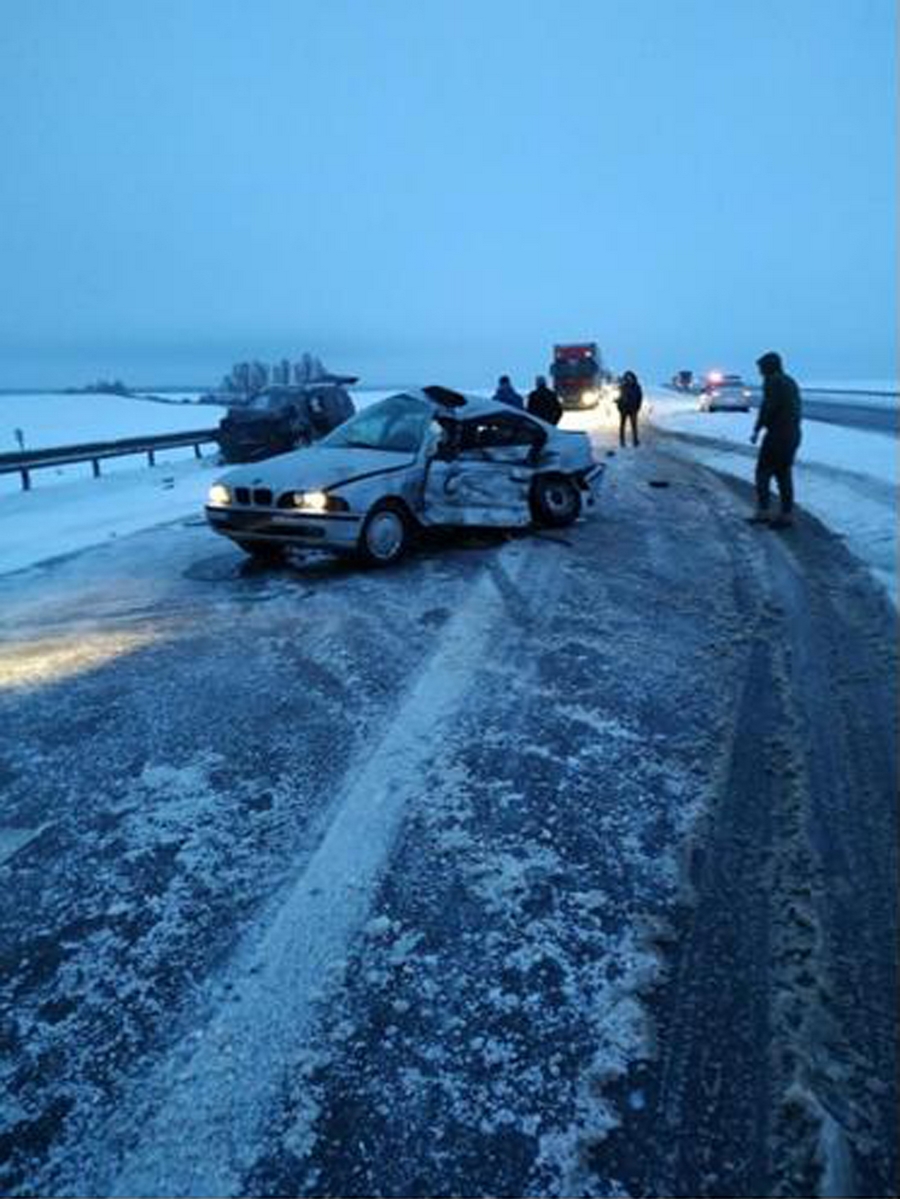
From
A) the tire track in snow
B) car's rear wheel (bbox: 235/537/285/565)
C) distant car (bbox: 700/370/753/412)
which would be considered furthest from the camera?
distant car (bbox: 700/370/753/412)

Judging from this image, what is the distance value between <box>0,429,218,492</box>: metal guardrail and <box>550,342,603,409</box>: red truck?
22.5m

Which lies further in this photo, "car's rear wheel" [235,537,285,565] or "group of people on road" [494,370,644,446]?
"group of people on road" [494,370,644,446]

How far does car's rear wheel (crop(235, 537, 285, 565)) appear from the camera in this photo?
9.00 meters

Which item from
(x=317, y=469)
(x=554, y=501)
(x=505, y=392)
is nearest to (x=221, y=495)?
(x=317, y=469)

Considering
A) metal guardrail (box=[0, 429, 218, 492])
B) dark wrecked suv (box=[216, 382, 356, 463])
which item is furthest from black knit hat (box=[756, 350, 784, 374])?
metal guardrail (box=[0, 429, 218, 492])

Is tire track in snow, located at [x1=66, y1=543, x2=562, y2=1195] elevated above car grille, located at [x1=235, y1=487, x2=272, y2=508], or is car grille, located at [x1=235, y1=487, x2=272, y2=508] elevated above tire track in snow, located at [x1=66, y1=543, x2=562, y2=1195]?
car grille, located at [x1=235, y1=487, x2=272, y2=508]

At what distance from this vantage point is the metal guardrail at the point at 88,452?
17000mm

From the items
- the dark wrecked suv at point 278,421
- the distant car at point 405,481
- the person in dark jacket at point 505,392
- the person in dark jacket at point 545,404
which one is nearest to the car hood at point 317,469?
the distant car at point 405,481

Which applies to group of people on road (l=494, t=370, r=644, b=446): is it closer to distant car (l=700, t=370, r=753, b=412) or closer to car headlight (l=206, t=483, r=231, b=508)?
car headlight (l=206, t=483, r=231, b=508)

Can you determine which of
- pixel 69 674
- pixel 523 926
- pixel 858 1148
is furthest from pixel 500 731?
pixel 69 674

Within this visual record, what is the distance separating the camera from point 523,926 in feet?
9.86

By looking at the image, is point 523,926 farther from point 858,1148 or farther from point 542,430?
point 542,430

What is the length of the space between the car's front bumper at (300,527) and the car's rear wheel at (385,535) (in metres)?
0.17

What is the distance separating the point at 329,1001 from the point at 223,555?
7.64 meters
